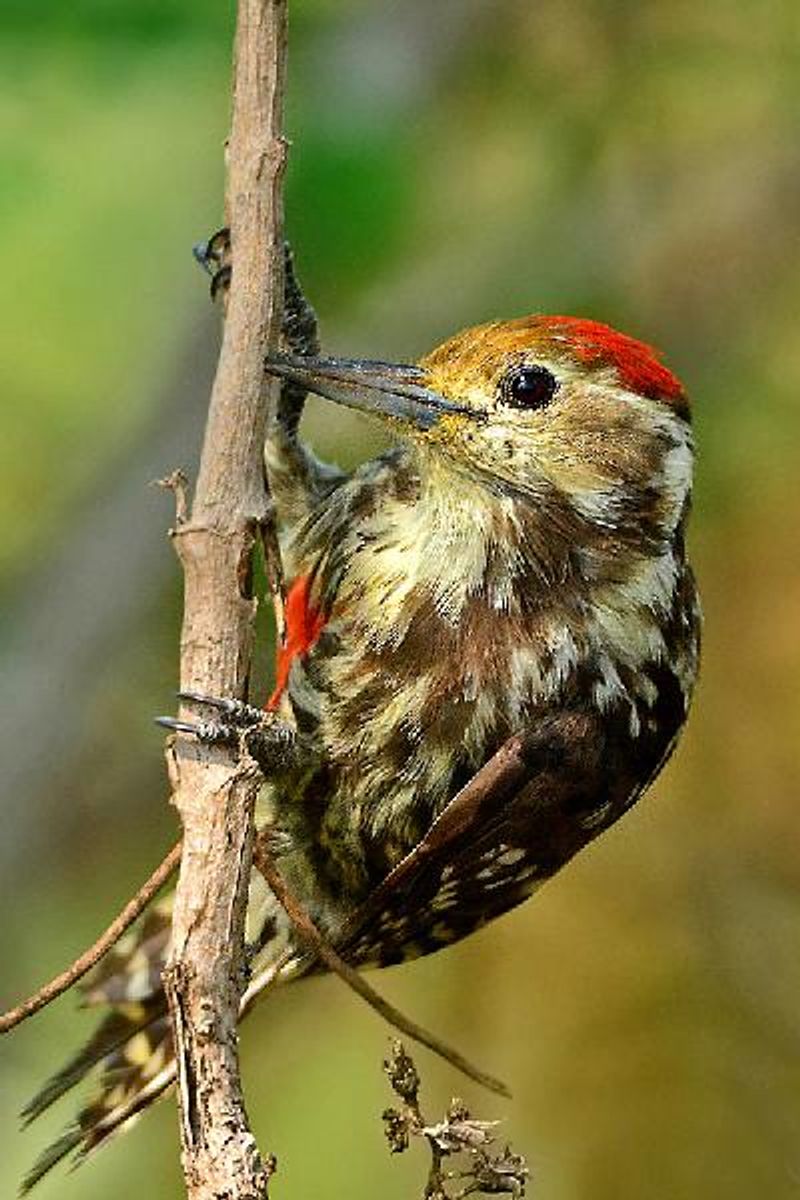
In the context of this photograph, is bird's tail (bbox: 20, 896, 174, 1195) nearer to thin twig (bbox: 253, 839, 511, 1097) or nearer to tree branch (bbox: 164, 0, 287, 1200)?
thin twig (bbox: 253, 839, 511, 1097)

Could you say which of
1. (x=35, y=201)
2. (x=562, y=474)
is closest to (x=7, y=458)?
(x=35, y=201)

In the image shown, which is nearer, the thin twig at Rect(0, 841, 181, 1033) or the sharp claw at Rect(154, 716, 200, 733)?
the thin twig at Rect(0, 841, 181, 1033)

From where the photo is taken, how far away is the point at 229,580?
311 cm

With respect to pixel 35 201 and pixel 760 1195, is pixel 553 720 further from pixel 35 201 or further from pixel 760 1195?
pixel 760 1195

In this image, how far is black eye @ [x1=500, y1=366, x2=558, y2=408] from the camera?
12.8 feet

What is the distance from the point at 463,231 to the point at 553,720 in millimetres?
2648

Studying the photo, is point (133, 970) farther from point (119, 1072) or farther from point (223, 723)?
point (223, 723)

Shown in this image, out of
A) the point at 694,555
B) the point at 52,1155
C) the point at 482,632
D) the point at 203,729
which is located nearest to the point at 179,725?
the point at 203,729

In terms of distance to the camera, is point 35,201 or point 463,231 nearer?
point 35,201

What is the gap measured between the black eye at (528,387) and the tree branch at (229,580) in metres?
0.75

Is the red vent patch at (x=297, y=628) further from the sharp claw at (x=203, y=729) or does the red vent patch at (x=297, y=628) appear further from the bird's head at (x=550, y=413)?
the sharp claw at (x=203, y=729)

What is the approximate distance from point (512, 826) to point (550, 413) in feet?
2.26

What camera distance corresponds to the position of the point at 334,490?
4.29m

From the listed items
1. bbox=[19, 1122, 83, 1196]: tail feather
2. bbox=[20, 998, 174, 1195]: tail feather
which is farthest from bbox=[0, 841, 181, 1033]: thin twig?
bbox=[20, 998, 174, 1195]: tail feather
